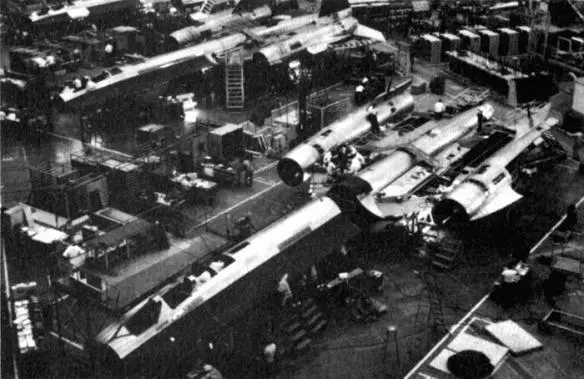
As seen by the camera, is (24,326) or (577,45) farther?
(577,45)

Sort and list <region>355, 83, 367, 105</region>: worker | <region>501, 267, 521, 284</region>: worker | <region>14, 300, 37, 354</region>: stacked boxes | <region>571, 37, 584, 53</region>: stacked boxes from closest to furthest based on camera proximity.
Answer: <region>14, 300, 37, 354</region>: stacked boxes, <region>501, 267, 521, 284</region>: worker, <region>355, 83, 367, 105</region>: worker, <region>571, 37, 584, 53</region>: stacked boxes

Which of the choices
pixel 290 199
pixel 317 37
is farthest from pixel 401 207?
pixel 317 37

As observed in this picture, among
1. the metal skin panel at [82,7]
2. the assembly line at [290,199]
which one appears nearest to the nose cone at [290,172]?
the assembly line at [290,199]

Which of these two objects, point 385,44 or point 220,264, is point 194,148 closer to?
point 220,264

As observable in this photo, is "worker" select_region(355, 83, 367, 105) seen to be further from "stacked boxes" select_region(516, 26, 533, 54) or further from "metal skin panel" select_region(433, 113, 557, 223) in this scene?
"stacked boxes" select_region(516, 26, 533, 54)

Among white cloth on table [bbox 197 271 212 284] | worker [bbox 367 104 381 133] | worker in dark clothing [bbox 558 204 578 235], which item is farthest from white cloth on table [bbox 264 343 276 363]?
worker [bbox 367 104 381 133]

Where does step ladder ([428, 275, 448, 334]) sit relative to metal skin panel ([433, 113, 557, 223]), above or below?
below

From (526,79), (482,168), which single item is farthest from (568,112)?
(482,168)

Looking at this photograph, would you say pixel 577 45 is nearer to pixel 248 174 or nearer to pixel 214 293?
pixel 248 174
